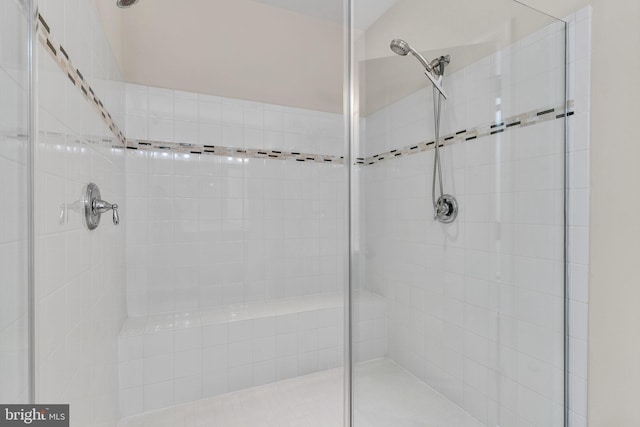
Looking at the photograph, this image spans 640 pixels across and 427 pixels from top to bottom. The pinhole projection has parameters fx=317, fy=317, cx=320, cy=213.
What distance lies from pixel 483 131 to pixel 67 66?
138 cm

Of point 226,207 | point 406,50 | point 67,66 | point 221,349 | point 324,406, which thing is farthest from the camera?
point 226,207

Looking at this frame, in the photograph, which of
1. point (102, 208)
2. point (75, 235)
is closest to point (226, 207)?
point (102, 208)

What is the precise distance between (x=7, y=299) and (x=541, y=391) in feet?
5.01

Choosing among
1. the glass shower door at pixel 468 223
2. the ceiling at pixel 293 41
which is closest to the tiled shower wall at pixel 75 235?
the ceiling at pixel 293 41

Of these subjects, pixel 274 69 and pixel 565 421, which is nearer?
pixel 565 421

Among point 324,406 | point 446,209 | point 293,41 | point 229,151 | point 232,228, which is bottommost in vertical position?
point 324,406

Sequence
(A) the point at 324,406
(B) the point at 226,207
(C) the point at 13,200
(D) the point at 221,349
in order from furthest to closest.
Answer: (B) the point at 226,207
(D) the point at 221,349
(A) the point at 324,406
(C) the point at 13,200

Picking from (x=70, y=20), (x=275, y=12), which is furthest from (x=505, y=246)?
(x=275, y=12)

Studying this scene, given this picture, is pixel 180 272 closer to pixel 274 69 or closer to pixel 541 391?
pixel 274 69

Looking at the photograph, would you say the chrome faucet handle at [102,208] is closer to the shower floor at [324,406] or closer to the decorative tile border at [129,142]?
the decorative tile border at [129,142]

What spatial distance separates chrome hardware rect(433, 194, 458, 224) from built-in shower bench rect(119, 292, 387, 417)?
1.21 m

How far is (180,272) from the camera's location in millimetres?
2053

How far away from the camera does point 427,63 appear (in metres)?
1.13

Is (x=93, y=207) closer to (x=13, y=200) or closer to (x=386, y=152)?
(x=13, y=200)
